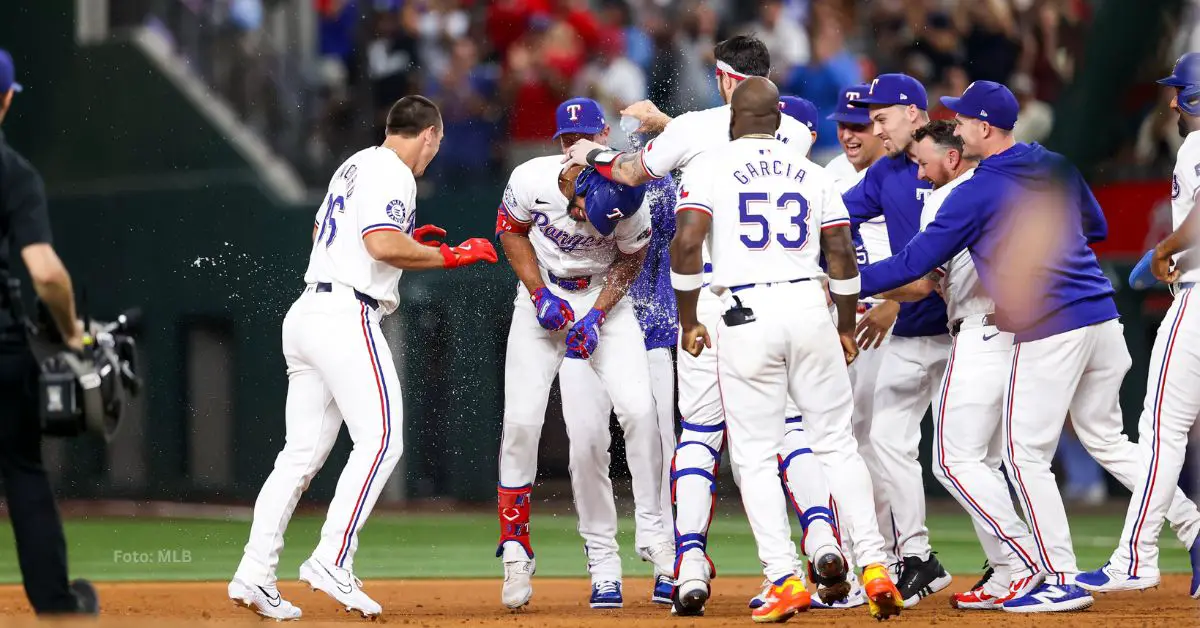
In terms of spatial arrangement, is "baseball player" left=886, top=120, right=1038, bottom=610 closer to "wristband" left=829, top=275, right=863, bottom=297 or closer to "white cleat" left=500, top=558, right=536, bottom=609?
"wristband" left=829, top=275, right=863, bottom=297

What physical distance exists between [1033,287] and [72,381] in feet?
12.0

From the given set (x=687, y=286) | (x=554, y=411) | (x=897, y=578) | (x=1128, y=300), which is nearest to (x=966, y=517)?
(x=1128, y=300)

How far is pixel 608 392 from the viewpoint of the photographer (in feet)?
22.1

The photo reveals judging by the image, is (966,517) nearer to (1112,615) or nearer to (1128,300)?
(1128,300)

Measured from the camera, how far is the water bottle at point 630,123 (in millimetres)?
6927

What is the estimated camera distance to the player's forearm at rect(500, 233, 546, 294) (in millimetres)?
6762

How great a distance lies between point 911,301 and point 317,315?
8.37 feet

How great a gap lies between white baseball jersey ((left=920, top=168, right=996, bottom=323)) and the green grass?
7.91 feet

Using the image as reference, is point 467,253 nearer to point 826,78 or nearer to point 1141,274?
point 1141,274

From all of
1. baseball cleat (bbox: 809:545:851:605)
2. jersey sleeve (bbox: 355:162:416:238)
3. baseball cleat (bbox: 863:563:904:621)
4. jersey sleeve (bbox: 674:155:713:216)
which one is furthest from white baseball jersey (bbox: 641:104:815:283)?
baseball cleat (bbox: 863:563:904:621)

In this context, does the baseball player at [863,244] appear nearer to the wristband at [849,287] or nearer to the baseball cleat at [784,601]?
the wristband at [849,287]

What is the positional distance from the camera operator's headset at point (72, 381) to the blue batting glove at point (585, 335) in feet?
6.74

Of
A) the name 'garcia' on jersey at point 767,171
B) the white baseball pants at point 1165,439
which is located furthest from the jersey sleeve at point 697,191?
the white baseball pants at point 1165,439

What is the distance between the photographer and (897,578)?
6.79m
